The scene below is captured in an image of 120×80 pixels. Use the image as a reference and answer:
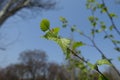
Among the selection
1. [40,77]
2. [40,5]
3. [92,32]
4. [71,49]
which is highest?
[71,49]

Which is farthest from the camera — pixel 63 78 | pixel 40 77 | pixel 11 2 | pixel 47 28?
pixel 40 77

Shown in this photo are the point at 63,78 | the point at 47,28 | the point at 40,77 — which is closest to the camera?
the point at 47,28

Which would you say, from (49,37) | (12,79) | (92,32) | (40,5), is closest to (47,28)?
(49,37)

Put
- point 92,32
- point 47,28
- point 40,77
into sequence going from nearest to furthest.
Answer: point 47,28, point 92,32, point 40,77

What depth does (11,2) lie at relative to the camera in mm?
11297

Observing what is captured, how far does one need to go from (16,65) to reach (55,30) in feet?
147

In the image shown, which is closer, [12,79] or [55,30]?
[55,30]

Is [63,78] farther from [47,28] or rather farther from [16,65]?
[47,28]

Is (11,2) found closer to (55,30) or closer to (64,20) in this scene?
(64,20)

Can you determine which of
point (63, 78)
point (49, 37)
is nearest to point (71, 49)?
point (49, 37)

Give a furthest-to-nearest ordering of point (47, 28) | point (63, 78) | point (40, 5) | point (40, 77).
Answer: point (40, 77)
point (63, 78)
point (40, 5)
point (47, 28)

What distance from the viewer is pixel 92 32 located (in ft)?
9.79

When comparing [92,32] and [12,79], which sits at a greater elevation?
[92,32]

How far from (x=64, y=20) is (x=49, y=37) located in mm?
2282
